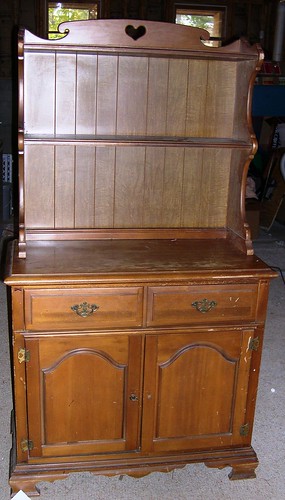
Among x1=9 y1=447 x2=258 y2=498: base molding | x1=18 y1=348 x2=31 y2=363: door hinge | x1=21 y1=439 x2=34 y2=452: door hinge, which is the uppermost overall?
x1=18 y1=348 x2=31 y2=363: door hinge

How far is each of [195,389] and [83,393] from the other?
0.39m

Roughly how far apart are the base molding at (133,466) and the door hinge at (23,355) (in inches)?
15.3

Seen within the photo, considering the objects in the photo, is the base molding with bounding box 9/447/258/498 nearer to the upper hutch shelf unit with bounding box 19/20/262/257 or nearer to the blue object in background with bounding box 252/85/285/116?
the upper hutch shelf unit with bounding box 19/20/262/257

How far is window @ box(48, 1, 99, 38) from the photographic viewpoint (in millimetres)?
6508

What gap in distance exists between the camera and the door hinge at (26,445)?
1836mm

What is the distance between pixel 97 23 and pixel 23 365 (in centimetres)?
115

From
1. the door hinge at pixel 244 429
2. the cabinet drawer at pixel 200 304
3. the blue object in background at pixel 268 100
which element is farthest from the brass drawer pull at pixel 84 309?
the blue object in background at pixel 268 100

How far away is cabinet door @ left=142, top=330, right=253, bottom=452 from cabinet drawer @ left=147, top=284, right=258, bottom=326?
6 centimetres

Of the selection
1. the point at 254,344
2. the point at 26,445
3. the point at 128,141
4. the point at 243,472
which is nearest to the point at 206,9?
the point at 128,141

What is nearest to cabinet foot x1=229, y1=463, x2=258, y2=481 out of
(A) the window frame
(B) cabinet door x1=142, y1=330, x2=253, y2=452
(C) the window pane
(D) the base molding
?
(D) the base molding

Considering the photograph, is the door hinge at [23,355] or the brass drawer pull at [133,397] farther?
the brass drawer pull at [133,397]

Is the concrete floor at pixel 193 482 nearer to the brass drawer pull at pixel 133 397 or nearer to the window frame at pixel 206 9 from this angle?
the brass drawer pull at pixel 133 397

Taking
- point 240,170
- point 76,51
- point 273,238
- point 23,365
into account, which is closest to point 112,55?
point 76,51

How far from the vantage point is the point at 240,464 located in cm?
198
